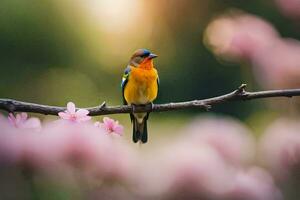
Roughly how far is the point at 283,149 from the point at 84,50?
88.3 inches

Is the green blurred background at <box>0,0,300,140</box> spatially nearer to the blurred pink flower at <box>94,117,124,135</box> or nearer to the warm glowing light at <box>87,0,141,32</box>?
the warm glowing light at <box>87,0,141,32</box>

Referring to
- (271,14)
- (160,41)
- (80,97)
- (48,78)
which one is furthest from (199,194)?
(271,14)

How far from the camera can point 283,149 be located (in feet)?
3.95

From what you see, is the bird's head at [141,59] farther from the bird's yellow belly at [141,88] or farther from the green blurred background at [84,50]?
the green blurred background at [84,50]

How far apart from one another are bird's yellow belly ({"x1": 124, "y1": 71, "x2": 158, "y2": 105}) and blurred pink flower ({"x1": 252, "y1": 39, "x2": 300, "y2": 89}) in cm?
23

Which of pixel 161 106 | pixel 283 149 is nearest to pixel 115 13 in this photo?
pixel 283 149

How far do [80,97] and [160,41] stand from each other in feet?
4.57

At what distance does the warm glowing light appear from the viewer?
3463 mm

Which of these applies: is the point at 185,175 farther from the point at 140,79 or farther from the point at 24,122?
the point at 140,79

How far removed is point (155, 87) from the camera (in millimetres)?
1438

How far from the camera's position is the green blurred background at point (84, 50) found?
303 cm

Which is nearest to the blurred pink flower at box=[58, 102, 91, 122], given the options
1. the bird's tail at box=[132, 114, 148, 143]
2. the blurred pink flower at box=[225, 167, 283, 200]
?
the blurred pink flower at box=[225, 167, 283, 200]

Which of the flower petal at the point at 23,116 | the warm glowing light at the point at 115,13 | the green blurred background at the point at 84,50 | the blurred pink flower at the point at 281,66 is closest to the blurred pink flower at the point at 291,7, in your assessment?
the blurred pink flower at the point at 281,66

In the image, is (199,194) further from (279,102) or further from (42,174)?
(279,102)
